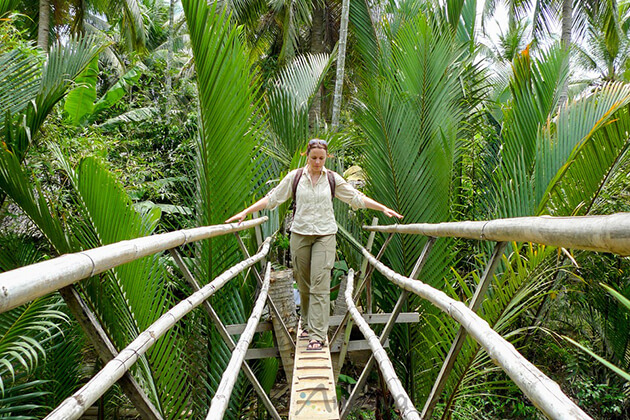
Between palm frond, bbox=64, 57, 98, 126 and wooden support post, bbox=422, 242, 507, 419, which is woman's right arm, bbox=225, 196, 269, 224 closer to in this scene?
wooden support post, bbox=422, 242, 507, 419

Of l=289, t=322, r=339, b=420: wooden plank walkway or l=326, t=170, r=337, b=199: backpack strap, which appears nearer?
l=289, t=322, r=339, b=420: wooden plank walkway

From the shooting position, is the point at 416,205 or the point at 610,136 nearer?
the point at 610,136

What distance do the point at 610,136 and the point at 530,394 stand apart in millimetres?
2310

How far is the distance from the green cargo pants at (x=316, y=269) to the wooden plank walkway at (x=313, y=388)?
0.53 ft

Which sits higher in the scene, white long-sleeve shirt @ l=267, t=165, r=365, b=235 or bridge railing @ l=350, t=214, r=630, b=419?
bridge railing @ l=350, t=214, r=630, b=419

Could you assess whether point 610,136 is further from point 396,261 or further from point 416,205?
point 396,261

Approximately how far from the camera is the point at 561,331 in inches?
198

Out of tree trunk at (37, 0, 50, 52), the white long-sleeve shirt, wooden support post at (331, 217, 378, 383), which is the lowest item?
wooden support post at (331, 217, 378, 383)

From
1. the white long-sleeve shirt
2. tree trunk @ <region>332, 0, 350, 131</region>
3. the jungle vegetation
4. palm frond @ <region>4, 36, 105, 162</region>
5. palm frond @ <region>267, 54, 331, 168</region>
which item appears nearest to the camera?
the jungle vegetation

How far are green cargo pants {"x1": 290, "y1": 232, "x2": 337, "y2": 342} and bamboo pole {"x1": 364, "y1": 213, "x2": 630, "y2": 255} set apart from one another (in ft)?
5.06

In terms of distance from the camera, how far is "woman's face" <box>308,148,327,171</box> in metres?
2.81

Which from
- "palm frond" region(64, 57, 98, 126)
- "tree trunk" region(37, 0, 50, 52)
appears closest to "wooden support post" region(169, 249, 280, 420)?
"palm frond" region(64, 57, 98, 126)

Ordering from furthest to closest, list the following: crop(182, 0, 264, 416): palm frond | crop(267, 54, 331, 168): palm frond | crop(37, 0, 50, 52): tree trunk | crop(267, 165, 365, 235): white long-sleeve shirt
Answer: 1. crop(37, 0, 50, 52): tree trunk
2. crop(267, 54, 331, 168): palm frond
3. crop(267, 165, 365, 235): white long-sleeve shirt
4. crop(182, 0, 264, 416): palm frond

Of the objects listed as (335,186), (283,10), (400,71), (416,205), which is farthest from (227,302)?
(283,10)
